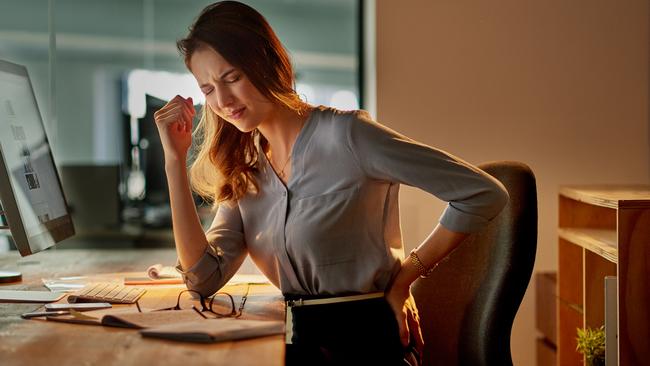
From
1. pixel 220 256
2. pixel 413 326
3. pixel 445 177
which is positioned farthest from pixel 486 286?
pixel 220 256

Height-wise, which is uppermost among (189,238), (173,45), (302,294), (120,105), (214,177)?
(173,45)

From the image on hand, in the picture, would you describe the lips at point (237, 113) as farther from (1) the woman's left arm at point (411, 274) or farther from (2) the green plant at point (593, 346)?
(2) the green plant at point (593, 346)

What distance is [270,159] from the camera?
221 cm

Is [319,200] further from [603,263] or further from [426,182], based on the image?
[603,263]

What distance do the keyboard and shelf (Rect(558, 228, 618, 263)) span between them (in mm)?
1340

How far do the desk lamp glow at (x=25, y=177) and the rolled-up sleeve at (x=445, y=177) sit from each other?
87 cm

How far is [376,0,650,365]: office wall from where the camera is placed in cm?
351

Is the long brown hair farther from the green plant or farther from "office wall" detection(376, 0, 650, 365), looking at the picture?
"office wall" detection(376, 0, 650, 365)

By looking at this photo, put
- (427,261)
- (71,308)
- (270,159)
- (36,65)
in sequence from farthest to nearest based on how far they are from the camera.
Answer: (36,65) < (270,159) < (427,261) < (71,308)

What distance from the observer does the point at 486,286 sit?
213cm

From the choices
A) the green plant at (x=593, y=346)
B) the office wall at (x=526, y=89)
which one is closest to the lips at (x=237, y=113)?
the green plant at (x=593, y=346)

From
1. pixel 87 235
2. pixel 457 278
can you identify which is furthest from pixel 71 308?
pixel 87 235

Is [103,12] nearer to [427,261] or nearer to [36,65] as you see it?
[36,65]

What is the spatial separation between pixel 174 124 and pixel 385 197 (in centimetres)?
54
